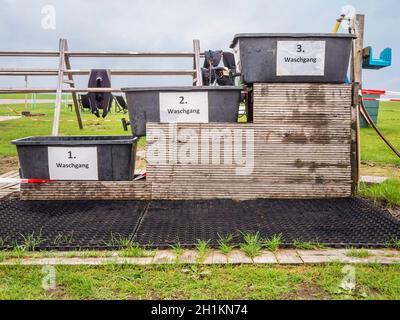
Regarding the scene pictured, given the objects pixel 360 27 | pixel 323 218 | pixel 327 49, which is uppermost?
pixel 360 27

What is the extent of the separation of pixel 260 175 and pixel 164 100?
4.26ft

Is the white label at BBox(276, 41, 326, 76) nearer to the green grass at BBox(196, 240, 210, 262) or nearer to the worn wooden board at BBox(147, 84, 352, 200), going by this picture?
the worn wooden board at BBox(147, 84, 352, 200)

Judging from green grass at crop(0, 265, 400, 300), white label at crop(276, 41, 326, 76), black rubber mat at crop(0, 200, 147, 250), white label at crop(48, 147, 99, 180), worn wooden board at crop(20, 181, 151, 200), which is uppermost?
white label at crop(276, 41, 326, 76)

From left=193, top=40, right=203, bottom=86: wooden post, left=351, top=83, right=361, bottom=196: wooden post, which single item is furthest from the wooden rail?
left=351, top=83, right=361, bottom=196: wooden post

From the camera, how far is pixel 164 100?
12.7 feet

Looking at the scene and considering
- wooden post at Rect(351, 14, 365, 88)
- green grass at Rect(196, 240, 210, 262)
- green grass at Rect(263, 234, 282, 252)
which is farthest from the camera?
wooden post at Rect(351, 14, 365, 88)

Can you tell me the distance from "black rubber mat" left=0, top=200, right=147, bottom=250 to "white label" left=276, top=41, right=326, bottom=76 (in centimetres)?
203

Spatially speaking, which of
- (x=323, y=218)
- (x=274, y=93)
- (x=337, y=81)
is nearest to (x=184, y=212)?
(x=323, y=218)

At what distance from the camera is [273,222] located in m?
3.05

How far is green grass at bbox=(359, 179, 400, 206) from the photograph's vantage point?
375cm

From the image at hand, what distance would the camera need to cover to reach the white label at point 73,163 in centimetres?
381

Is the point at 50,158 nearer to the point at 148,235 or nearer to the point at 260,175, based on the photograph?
the point at 148,235

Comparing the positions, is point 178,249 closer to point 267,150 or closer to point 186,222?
point 186,222

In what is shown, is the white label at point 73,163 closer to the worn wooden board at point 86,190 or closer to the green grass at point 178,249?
the worn wooden board at point 86,190
